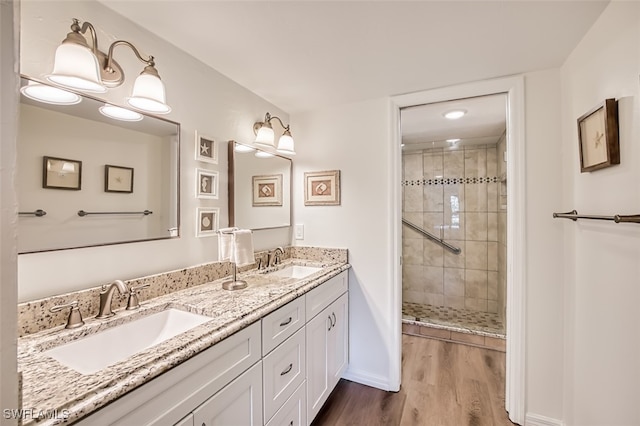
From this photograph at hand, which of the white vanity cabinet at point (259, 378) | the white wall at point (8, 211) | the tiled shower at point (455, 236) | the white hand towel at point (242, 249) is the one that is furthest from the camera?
the tiled shower at point (455, 236)

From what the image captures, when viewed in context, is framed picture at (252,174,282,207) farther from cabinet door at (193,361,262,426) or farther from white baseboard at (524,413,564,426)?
white baseboard at (524,413,564,426)

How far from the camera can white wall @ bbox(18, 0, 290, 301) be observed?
0.97m

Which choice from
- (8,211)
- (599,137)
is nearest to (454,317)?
(599,137)

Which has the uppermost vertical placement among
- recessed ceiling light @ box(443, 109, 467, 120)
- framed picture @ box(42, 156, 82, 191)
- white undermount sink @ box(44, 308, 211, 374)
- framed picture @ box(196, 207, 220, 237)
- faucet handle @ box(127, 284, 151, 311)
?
recessed ceiling light @ box(443, 109, 467, 120)

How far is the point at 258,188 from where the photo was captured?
201cm

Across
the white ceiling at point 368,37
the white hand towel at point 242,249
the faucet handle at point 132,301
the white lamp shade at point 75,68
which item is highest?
the white ceiling at point 368,37

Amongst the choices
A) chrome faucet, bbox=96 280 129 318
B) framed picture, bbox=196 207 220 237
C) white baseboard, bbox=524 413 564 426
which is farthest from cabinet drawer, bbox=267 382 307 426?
white baseboard, bbox=524 413 564 426

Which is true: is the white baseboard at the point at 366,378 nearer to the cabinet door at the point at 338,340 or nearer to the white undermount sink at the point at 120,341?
the cabinet door at the point at 338,340

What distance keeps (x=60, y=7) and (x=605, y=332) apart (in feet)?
8.52

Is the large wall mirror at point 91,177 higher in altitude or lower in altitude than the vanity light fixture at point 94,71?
lower

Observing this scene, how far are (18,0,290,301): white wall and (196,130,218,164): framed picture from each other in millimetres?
31

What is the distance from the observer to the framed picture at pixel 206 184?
1.55m

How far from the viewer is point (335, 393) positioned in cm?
201

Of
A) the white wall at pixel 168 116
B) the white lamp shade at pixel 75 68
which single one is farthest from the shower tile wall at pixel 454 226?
the white lamp shade at pixel 75 68
